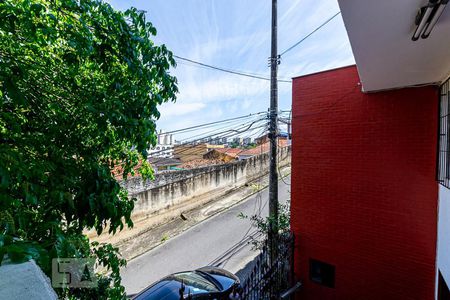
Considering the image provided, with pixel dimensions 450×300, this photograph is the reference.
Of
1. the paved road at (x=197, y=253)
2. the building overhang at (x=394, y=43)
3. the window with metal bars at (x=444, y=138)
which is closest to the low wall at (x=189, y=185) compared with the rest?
the paved road at (x=197, y=253)

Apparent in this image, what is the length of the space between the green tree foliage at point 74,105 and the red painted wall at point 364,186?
3.41 m

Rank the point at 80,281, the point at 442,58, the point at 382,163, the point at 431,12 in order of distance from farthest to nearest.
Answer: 1. the point at 382,163
2. the point at 442,58
3. the point at 80,281
4. the point at 431,12

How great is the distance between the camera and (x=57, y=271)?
165 centimetres

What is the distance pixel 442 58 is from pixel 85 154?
396 cm

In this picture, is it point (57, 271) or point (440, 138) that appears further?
point (440, 138)

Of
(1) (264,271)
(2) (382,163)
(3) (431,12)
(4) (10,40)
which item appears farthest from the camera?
(1) (264,271)

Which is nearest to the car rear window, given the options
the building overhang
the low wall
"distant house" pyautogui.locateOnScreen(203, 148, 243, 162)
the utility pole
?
the utility pole

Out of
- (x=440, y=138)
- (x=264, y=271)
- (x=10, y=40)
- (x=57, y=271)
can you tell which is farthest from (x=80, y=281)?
(x=440, y=138)

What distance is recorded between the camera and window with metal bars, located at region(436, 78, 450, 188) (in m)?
3.20

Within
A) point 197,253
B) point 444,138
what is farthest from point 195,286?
point 444,138

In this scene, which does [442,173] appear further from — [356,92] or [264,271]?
[264,271]

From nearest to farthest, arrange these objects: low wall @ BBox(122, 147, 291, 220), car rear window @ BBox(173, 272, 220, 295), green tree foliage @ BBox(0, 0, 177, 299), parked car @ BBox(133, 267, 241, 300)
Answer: green tree foliage @ BBox(0, 0, 177, 299), parked car @ BBox(133, 267, 241, 300), car rear window @ BBox(173, 272, 220, 295), low wall @ BBox(122, 147, 291, 220)

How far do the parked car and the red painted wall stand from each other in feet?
5.27

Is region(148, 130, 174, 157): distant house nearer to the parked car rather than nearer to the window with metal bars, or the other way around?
the parked car
